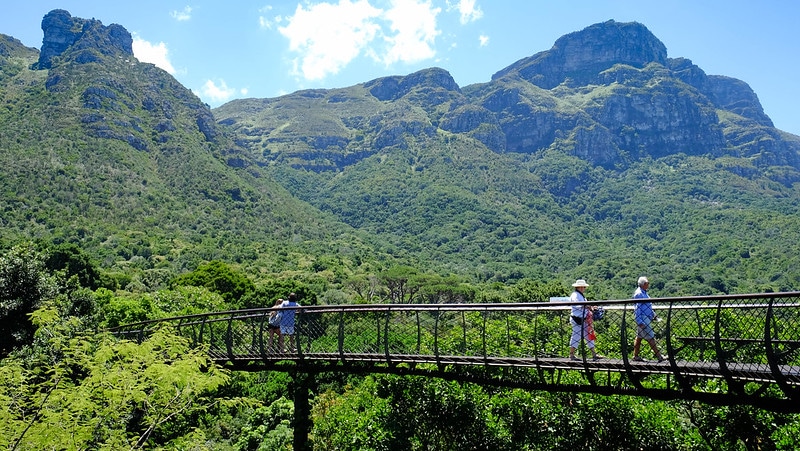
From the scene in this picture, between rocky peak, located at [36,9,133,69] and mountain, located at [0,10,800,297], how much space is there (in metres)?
0.57

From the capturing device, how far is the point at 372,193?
160875 millimetres

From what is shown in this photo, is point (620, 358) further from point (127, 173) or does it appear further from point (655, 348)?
point (127, 173)

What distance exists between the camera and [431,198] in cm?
15412

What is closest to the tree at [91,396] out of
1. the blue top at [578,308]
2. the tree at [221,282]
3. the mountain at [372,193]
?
the blue top at [578,308]

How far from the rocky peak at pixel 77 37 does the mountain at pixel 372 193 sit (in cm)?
57

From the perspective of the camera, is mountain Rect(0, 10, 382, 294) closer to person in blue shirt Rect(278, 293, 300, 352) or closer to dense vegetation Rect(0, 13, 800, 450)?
dense vegetation Rect(0, 13, 800, 450)

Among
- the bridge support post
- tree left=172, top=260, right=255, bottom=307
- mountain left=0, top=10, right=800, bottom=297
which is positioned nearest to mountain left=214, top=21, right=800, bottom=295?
mountain left=0, top=10, right=800, bottom=297

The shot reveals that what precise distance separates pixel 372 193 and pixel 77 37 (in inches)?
3709

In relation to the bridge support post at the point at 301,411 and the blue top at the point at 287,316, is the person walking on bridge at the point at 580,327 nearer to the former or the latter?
the blue top at the point at 287,316

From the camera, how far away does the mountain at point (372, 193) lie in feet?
262

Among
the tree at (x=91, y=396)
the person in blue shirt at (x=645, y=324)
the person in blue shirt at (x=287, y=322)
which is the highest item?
the person in blue shirt at (x=645, y=324)

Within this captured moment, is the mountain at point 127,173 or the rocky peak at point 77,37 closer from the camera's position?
the mountain at point 127,173

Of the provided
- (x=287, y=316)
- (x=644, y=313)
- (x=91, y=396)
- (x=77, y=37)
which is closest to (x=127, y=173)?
(x=77, y=37)

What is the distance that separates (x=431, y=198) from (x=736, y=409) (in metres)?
142
